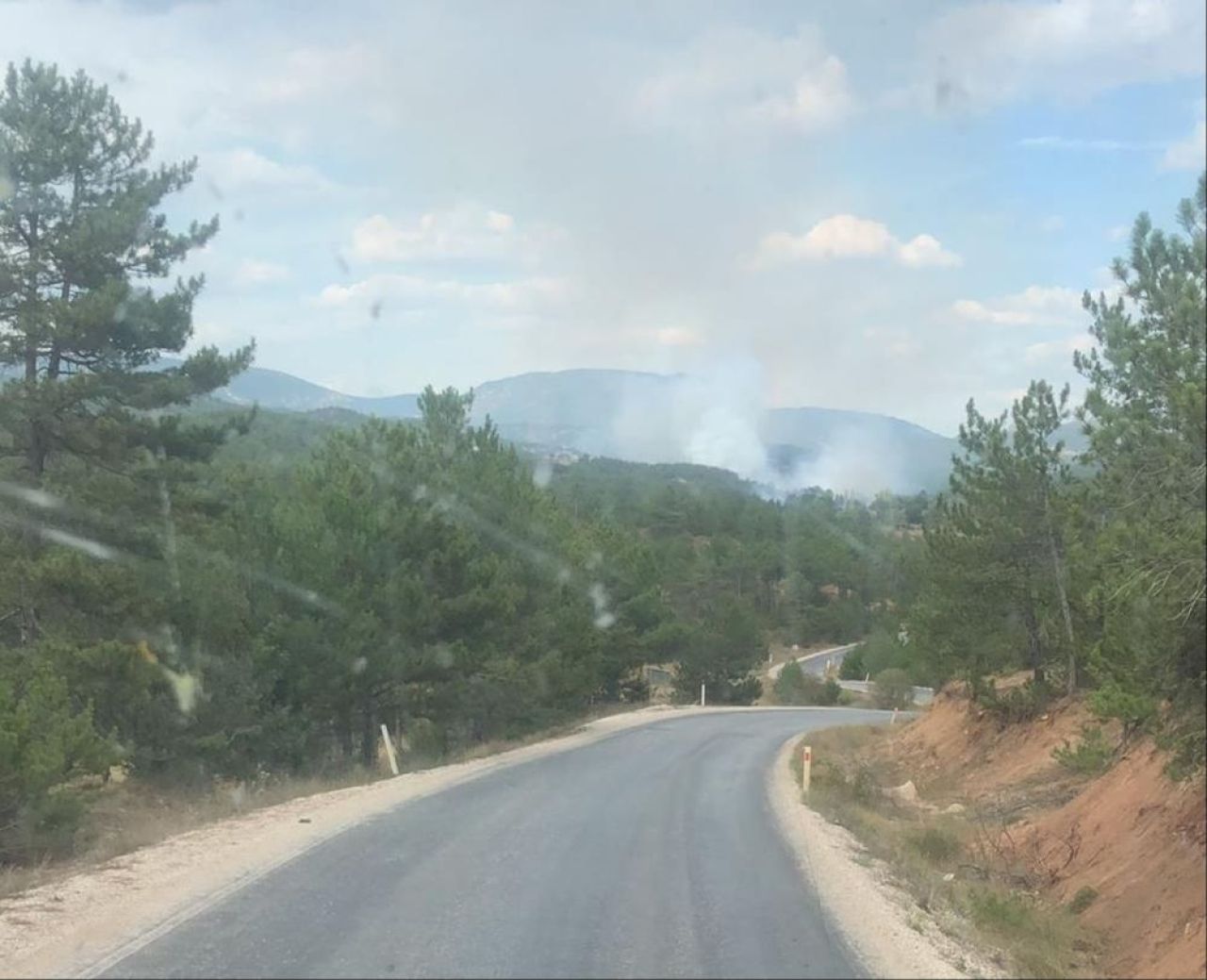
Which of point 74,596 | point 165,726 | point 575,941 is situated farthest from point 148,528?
point 575,941

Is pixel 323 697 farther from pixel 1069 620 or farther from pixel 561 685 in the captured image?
pixel 1069 620

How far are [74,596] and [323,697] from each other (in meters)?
5.82

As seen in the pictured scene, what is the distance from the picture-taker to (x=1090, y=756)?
18266 millimetres

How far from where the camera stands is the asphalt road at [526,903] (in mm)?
8031

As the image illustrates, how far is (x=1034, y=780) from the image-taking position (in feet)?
71.5

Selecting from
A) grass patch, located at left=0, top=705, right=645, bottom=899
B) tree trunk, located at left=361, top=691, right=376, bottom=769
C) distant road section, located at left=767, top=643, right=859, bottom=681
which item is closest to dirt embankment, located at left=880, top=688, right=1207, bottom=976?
grass patch, located at left=0, top=705, right=645, bottom=899

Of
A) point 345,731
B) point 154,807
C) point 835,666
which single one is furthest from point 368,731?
point 835,666

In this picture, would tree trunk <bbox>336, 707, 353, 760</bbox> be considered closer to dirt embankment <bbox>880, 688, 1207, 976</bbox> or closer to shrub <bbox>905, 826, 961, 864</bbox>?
dirt embankment <bbox>880, 688, 1207, 976</bbox>

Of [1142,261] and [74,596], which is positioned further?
[74,596]

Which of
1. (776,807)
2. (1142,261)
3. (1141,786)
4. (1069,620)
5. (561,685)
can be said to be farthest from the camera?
(561,685)

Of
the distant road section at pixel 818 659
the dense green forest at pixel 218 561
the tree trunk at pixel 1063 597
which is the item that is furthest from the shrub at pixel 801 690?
the tree trunk at pixel 1063 597

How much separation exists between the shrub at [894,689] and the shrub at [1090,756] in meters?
40.2

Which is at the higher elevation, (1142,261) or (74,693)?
(1142,261)

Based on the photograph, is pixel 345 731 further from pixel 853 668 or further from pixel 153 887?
pixel 853 668
